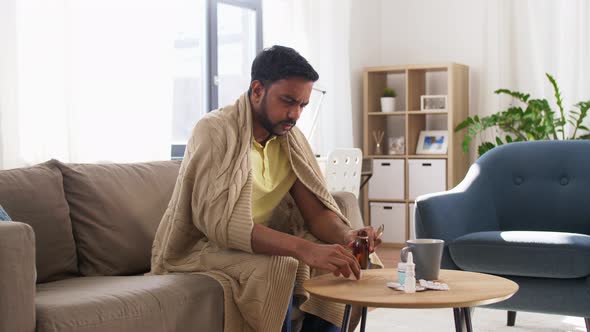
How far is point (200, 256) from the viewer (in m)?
2.29

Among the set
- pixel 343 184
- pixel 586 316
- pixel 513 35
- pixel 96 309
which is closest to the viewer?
pixel 96 309

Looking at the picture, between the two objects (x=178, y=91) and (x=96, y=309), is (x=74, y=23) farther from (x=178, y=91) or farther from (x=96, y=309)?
(x=96, y=309)

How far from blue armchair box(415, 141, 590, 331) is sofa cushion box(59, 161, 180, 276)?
1.12m

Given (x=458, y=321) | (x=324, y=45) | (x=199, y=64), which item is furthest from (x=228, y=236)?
(x=324, y=45)

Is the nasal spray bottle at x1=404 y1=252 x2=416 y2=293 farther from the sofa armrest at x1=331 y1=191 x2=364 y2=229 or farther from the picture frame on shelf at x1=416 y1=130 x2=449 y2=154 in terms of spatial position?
the picture frame on shelf at x1=416 y1=130 x2=449 y2=154

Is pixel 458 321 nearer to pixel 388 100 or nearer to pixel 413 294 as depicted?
pixel 413 294

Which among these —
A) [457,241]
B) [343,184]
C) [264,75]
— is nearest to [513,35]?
[343,184]

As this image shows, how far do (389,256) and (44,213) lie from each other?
3.90 metres

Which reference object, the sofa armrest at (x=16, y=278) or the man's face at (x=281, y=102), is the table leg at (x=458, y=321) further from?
the sofa armrest at (x=16, y=278)

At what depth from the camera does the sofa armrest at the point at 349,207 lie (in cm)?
276

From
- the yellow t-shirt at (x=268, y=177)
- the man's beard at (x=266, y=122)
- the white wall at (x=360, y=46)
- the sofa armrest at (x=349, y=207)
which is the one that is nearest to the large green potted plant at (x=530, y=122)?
the white wall at (x=360, y=46)

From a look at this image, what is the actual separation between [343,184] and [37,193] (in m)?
2.59

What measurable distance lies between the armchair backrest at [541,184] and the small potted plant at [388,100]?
115 inches

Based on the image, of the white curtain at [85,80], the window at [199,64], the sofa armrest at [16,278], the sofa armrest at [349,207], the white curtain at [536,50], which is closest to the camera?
the sofa armrest at [16,278]
